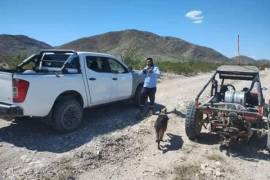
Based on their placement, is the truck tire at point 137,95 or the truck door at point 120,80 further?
the truck tire at point 137,95

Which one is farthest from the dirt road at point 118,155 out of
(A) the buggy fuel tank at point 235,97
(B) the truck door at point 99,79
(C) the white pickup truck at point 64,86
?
(A) the buggy fuel tank at point 235,97

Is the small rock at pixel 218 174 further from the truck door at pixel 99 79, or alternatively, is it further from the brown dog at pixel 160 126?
the truck door at pixel 99 79

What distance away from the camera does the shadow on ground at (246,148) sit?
6379 millimetres

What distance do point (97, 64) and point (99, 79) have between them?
449 millimetres

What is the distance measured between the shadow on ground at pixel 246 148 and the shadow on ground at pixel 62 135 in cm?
200

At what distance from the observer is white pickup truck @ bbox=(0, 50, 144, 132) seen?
257 inches

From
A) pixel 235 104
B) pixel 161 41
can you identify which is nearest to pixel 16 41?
pixel 161 41

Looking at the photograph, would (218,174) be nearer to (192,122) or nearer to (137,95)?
(192,122)

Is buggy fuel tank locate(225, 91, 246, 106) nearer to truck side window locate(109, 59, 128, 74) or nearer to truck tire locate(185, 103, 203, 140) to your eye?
truck tire locate(185, 103, 203, 140)

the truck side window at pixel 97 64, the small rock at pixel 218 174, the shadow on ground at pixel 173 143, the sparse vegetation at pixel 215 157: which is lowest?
the small rock at pixel 218 174

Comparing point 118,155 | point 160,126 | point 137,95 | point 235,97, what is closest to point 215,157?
point 160,126

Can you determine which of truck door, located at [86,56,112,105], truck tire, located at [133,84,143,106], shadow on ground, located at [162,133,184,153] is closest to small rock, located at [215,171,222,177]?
shadow on ground, located at [162,133,184,153]

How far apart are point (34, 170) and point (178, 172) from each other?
233cm

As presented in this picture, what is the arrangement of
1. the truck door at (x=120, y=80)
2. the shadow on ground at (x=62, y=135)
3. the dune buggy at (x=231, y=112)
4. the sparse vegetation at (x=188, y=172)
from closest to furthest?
1. the sparse vegetation at (x=188, y=172)
2. the dune buggy at (x=231, y=112)
3. the shadow on ground at (x=62, y=135)
4. the truck door at (x=120, y=80)
